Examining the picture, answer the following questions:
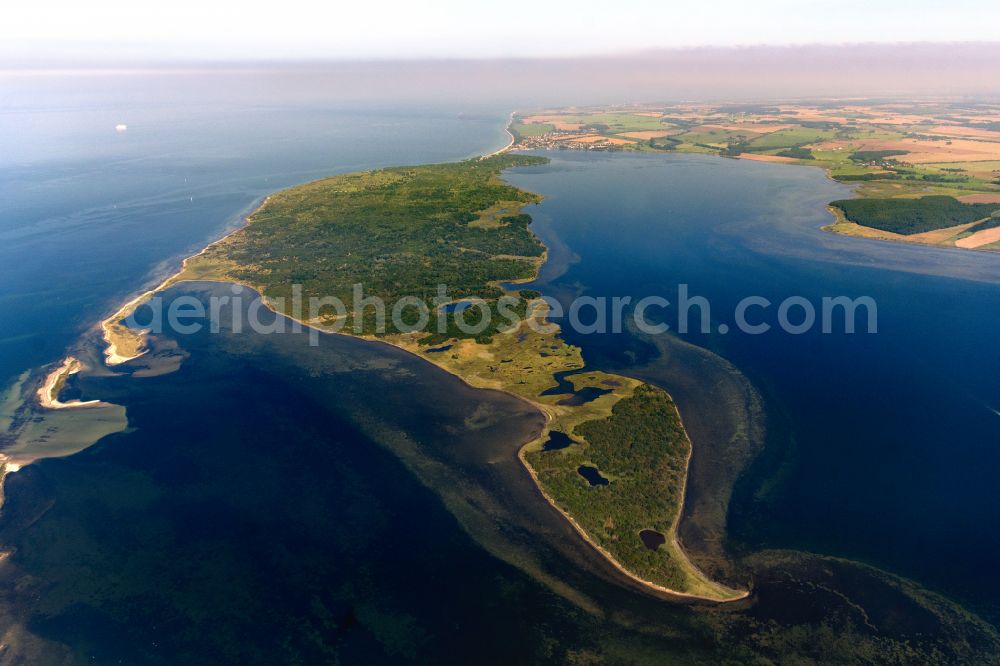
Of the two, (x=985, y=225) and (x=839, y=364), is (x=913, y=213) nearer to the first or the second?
(x=985, y=225)

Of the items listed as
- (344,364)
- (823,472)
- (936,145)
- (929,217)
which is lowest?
(823,472)

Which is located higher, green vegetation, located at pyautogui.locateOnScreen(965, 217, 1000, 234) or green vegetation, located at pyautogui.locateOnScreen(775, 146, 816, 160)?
green vegetation, located at pyautogui.locateOnScreen(775, 146, 816, 160)

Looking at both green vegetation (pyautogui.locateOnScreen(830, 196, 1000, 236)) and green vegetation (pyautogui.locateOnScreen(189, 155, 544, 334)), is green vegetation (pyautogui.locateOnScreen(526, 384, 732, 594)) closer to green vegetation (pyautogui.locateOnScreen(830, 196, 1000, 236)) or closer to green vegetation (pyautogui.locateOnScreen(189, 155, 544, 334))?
green vegetation (pyautogui.locateOnScreen(189, 155, 544, 334))

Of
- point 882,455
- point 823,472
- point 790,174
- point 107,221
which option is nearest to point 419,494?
point 823,472

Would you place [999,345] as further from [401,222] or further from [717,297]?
[401,222]

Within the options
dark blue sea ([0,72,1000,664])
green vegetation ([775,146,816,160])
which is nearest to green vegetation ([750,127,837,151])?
green vegetation ([775,146,816,160])
